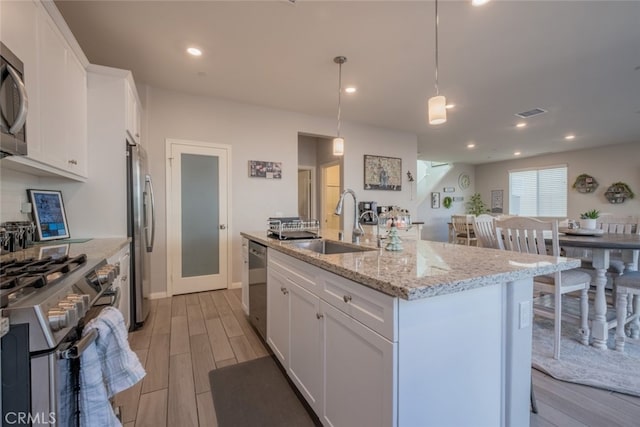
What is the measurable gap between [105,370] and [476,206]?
35.1 ft

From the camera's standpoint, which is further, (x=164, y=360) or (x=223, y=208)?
(x=223, y=208)

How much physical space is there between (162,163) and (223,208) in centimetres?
98

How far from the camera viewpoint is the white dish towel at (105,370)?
82 centimetres

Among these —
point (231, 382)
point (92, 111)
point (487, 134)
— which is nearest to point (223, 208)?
point (92, 111)

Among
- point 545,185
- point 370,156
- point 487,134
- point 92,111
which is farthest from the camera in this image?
point 545,185

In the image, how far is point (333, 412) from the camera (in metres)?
1.28

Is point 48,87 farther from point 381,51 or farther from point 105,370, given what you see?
point 381,51

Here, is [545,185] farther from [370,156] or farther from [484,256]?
[484,256]

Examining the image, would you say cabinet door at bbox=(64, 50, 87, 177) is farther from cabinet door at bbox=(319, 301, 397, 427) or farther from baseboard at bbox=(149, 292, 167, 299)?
cabinet door at bbox=(319, 301, 397, 427)

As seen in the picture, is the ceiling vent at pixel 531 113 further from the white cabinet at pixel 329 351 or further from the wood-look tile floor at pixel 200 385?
the white cabinet at pixel 329 351

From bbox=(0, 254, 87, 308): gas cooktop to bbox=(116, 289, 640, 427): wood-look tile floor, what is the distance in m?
1.00

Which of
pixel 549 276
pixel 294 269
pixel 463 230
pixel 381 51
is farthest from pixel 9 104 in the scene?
pixel 463 230

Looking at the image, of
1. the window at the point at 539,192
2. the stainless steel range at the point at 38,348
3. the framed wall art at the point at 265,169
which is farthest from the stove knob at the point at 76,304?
the window at the point at 539,192

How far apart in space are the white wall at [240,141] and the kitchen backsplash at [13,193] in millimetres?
1686
